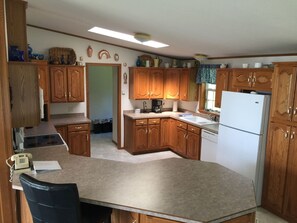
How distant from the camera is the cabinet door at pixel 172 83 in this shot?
591 centimetres

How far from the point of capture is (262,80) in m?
3.57

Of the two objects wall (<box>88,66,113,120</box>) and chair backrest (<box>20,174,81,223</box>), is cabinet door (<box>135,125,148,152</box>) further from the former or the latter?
chair backrest (<box>20,174,81,223</box>)

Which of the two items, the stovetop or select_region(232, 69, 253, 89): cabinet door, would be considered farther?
select_region(232, 69, 253, 89): cabinet door

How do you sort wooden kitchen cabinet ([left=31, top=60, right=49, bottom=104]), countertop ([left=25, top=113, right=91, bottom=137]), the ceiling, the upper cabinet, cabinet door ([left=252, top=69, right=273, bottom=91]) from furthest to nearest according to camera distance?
wooden kitchen cabinet ([left=31, top=60, right=49, bottom=104]) → countertop ([left=25, top=113, right=91, bottom=137]) → cabinet door ([left=252, top=69, right=273, bottom=91]) → the upper cabinet → the ceiling

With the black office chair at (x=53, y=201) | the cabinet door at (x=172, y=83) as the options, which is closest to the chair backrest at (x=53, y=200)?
the black office chair at (x=53, y=201)

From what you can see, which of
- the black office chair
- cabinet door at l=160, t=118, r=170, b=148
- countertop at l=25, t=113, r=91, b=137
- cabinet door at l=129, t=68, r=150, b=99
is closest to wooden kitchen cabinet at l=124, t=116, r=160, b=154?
cabinet door at l=160, t=118, r=170, b=148

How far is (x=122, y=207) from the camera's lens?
5.66 feet

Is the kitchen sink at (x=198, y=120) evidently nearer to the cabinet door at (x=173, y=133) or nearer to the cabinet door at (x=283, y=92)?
the cabinet door at (x=173, y=133)

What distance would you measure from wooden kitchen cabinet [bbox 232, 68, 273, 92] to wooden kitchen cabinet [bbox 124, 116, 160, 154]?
7.27 feet

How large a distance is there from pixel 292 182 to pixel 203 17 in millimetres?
2339

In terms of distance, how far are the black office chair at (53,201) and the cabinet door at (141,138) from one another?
12.5 ft

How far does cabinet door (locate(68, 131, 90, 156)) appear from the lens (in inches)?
186

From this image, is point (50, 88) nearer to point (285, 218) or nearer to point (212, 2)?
point (212, 2)

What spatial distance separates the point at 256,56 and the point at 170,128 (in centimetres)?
252
